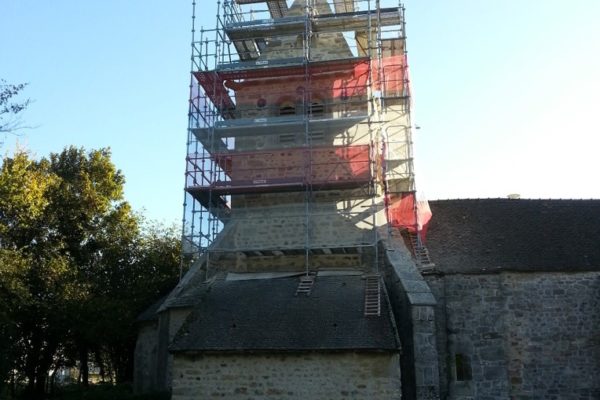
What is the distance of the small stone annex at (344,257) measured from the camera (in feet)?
45.8

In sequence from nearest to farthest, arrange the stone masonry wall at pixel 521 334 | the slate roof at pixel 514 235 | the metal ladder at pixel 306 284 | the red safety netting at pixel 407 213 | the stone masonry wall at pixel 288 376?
the stone masonry wall at pixel 288 376 < the stone masonry wall at pixel 521 334 < the metal ladder at pixel 306 284 < the slate roof at pixel 514 235 < the red safety netting at pixel 407 213

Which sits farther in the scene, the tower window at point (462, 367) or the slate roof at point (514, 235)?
the slate roof at point (514, 235)

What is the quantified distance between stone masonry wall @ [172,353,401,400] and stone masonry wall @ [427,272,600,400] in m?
2.92

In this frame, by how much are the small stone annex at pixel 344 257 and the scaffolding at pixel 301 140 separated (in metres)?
0.06

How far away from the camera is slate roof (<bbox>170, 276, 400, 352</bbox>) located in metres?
13.7

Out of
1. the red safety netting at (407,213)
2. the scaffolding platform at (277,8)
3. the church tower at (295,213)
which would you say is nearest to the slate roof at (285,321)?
the church tower at (295,213)

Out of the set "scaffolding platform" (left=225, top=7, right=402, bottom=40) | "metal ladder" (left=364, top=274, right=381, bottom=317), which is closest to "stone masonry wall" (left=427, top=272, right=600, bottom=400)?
"metal ladder" (left=364, top=274, right=381, bottom=317)

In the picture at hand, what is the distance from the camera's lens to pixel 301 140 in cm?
1930

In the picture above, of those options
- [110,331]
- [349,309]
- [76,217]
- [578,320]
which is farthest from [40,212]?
[578,320]

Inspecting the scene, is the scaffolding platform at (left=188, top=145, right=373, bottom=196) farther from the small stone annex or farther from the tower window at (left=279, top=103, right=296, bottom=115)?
the tower window at (left=279, top=103, right=296, bottom=115)

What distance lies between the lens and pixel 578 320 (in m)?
15.9

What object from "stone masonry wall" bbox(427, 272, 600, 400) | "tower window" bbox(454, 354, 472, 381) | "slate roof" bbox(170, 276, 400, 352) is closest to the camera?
"slate roof" bbox(170, 276, 400, 352)

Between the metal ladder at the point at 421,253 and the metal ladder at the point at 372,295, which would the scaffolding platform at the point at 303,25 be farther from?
the metal ladder at the point at 372,295

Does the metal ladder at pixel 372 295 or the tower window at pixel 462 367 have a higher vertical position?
the metal ladder at pixel 372 295
